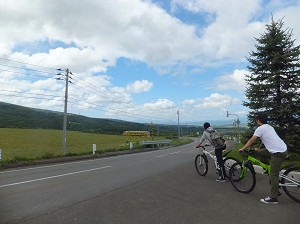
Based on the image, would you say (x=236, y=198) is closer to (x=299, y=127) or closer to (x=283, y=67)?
(x=299, y=127)

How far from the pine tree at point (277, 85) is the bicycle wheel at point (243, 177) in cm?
542

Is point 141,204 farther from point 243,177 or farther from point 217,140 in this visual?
point 217,140

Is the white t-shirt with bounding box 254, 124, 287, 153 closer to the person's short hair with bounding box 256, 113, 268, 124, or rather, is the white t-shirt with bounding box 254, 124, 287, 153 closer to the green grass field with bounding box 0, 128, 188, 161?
the person's short hair with bounding box 256, 113, 268, 124

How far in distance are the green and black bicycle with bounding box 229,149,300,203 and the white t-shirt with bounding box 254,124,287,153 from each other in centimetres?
48

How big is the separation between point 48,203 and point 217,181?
4.87m

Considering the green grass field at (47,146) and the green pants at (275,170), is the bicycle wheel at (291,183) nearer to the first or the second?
the green pants at (275,170)

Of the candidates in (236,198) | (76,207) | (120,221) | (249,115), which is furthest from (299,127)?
(76,207)

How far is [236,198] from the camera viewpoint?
4277 millimetres

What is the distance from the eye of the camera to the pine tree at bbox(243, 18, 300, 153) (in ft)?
29.0

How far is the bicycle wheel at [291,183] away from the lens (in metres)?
3.95

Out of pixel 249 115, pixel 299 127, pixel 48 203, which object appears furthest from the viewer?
→ pixel 249 115

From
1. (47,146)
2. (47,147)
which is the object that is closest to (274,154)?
(47,147)

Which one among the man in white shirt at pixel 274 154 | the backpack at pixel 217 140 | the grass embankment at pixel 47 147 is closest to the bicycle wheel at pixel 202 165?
the backpack at pixel 217 140

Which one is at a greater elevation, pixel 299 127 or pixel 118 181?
pixel 299 127
